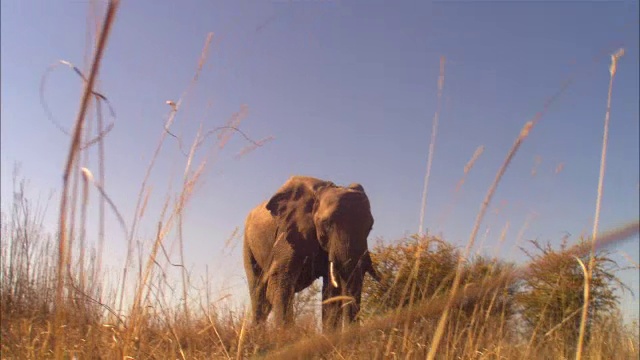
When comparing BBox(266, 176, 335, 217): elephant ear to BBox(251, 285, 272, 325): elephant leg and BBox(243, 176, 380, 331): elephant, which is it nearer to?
BBox(243, 176, 380, 331): elephant

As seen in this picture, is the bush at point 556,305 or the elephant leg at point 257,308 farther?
the elephant leg at point 257,308

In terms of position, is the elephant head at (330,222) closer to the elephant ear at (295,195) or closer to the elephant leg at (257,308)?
the elephant ear at (295,195)

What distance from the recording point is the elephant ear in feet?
32.3

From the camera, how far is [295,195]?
399 inches

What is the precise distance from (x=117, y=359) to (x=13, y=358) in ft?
1.90

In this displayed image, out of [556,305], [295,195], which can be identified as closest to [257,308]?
[556,305]

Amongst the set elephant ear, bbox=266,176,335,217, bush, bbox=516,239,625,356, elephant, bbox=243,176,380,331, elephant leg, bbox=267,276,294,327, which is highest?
elephant ear, bbox=266,176,335,217

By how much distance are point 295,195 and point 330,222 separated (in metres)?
1.41

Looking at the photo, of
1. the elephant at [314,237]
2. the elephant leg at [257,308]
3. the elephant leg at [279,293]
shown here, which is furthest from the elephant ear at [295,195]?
the elephant leg at [257,308]

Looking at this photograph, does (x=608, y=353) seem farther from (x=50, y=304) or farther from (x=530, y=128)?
(x=50, y=304)

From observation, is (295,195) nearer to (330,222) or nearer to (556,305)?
(330,222)

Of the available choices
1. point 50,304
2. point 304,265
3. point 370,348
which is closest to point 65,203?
point 370,348

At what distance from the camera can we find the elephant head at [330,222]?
8.39 metres

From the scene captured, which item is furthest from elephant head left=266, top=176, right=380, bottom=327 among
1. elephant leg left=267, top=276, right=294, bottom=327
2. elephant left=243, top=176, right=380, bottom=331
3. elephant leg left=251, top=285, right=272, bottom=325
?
elephant leg left=251, top=285, right=272, bottom=325
